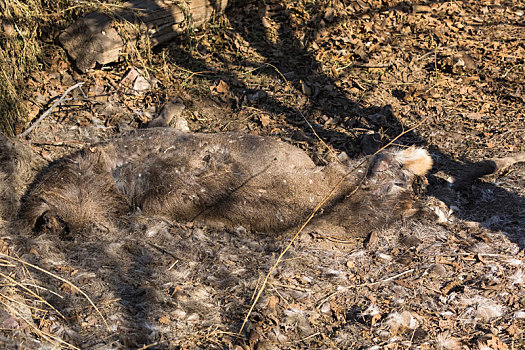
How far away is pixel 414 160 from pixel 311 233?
4.12ft

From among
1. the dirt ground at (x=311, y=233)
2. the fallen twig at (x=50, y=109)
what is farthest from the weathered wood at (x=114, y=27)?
the fallen twig at (x=50, y=109)

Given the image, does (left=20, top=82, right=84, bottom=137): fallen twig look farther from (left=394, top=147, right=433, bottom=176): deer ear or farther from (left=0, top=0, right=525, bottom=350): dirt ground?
(left=394, top=147, right=433, bottom=176): deer ear

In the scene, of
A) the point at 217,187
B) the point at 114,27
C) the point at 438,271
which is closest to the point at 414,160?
the point at 438,271

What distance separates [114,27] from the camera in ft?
19.7

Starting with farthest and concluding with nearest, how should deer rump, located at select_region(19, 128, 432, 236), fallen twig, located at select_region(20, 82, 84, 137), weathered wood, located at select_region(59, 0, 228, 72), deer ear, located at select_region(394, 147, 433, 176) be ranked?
weathered wood, located at select_region(59, 0, 228, 72)
fallen twig, located at select_region(20, 82, 84, 137)
deer ear, located at select_region(394, 147, 433, 176)
deer rump, located at select_region(19, 128, 432, 236)

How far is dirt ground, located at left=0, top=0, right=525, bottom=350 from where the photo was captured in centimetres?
341

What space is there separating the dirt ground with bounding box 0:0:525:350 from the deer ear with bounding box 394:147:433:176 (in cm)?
33

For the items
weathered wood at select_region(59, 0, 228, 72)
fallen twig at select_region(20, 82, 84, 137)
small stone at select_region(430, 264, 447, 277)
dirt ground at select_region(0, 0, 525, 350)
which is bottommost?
small stone at select_region(430, 264, 447, 277)

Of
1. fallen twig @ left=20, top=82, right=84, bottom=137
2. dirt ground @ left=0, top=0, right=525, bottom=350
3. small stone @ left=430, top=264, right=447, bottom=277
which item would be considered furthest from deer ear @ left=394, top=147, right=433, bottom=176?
fallen twig @ left=20, top=82, right=84, bottom=137

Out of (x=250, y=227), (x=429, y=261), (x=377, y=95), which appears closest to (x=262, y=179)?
(x=250, y=227)

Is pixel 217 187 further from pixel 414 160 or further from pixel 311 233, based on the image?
pixel 414 160

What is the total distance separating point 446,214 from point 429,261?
702 millimetres

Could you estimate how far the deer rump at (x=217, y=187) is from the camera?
436 centimetres

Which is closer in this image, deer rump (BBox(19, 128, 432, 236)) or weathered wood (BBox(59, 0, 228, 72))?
deer rump (BBox(19, 128, 432, 236))
